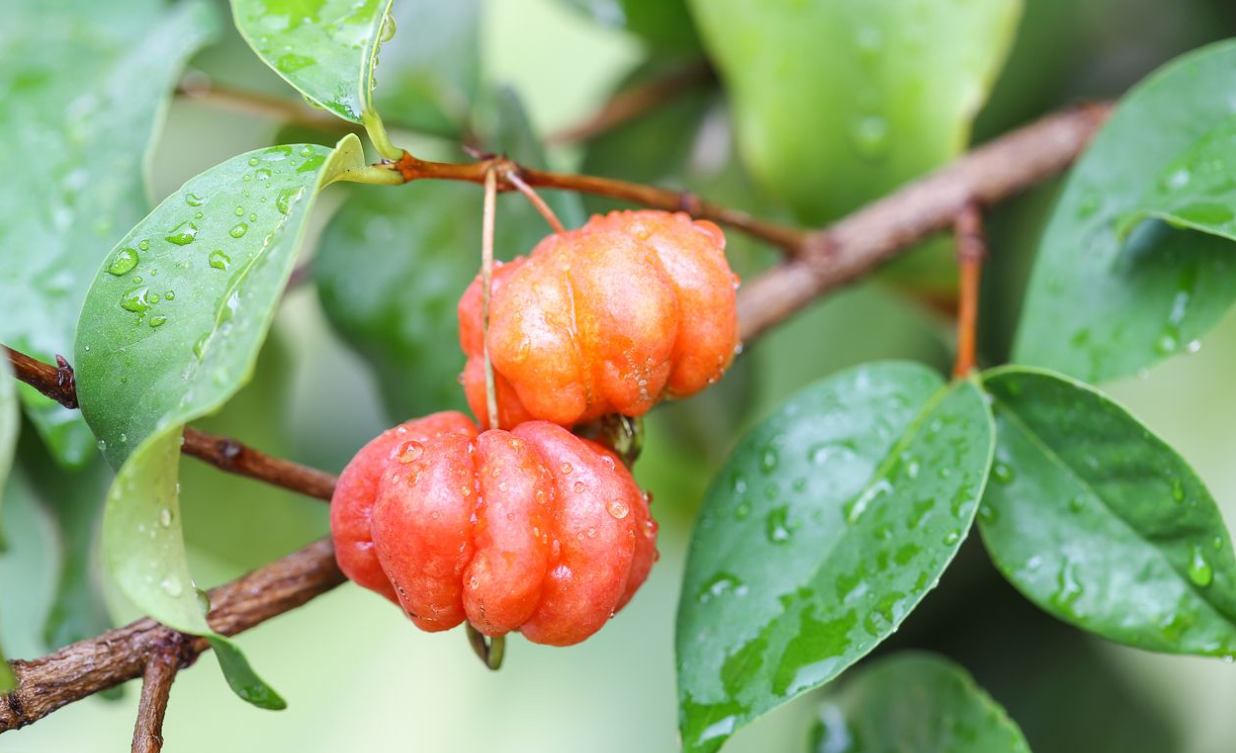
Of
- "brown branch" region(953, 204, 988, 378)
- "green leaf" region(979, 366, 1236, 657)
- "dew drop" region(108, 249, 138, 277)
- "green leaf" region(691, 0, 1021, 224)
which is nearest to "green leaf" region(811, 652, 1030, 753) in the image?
"green leaf" region(979, 366, 1236, 657)

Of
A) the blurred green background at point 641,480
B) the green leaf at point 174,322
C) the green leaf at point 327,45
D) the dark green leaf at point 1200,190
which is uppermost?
the green leaf at point 327,45

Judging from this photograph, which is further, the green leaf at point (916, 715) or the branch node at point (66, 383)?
the green leaf at point (916, 715)

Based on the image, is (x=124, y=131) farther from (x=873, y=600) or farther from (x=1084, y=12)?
(x=1084, y=12)

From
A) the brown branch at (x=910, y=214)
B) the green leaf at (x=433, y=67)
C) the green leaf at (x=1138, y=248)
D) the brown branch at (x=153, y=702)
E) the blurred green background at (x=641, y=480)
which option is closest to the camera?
the brown branch at (x=153, y=702)

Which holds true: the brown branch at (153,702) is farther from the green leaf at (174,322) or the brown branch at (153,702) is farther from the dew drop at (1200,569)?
the dew drop at (1200,569)

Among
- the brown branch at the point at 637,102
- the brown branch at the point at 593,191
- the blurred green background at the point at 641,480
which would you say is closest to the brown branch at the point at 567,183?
the brown branch at the point at 593,191

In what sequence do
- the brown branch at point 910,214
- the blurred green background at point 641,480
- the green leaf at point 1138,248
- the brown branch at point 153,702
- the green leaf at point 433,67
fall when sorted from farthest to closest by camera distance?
the blurred green background at point 641,480 < the green leaf at point 433,67 < the brown branch at point 910,214 < the green leaf at point 1138,248 < the brown branch at point 153,702

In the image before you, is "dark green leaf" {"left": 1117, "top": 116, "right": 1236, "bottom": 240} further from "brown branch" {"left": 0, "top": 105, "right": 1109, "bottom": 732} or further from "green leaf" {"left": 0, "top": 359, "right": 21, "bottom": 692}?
"green leaf" {"left": 0, "top": 359, "right": 21, "bottom": 692}
